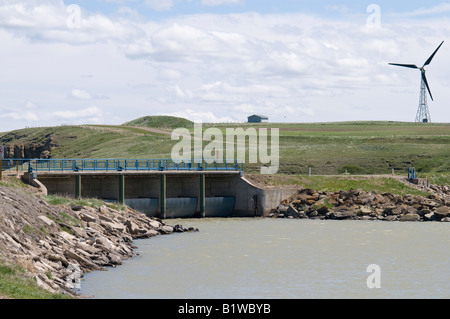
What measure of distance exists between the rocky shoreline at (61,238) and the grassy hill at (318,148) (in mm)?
39440

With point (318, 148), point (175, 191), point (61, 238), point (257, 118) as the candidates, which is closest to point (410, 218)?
point (175, 191)

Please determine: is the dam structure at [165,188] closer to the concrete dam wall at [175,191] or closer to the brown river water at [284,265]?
the concrete dam wall at [175,191]

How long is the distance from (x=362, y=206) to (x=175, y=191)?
17.1 m

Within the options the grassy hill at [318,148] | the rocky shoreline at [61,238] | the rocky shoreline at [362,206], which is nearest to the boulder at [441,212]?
the rocky shoreline at [362,206]

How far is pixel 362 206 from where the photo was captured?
206ft

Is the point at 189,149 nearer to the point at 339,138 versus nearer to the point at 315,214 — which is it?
the point at 339,138

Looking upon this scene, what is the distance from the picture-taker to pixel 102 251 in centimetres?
3581

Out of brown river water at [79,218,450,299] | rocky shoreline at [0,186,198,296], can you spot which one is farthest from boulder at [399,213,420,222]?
rocky shoreline at [0,186,198,296]

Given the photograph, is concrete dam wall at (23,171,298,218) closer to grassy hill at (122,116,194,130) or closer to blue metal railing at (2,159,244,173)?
blue metal railing at (2,159,244,173)

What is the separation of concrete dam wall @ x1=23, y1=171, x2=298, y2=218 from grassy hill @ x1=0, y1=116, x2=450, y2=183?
14.8 metres

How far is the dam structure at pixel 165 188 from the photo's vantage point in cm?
5619
